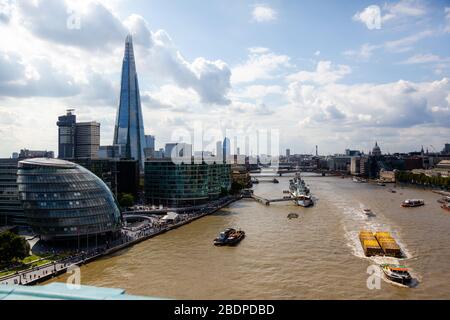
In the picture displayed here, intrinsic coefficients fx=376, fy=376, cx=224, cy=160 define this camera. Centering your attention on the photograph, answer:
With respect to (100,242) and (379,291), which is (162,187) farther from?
(379,291)

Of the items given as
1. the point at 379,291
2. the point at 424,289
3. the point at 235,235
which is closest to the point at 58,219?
the point at 235,235

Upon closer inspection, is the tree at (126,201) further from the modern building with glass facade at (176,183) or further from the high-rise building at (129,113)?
the high-rise building at (129,113)

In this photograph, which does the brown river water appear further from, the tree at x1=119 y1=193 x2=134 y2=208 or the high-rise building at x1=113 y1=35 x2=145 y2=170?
the high-rise building at x1=113 y1=35 x2=145 y2=170

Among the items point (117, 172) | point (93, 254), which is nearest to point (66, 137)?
point (117, 172)

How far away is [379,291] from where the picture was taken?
1032 inches

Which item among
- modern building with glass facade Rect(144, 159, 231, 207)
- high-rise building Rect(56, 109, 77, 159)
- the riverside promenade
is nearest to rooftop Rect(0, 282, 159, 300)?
the riverside promenade

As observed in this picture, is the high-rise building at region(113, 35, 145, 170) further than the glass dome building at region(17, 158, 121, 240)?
Yes

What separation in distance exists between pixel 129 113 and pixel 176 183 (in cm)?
7061

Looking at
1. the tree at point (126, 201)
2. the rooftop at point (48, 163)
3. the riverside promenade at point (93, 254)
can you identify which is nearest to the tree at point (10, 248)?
the riverside promenade at point (93, 254)

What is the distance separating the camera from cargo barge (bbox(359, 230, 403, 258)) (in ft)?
114

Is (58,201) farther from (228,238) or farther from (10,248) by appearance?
(228,238)

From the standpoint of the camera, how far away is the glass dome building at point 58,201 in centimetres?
3947

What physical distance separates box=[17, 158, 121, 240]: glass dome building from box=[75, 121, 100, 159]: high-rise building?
118 metres

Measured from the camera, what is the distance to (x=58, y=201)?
130 feet
